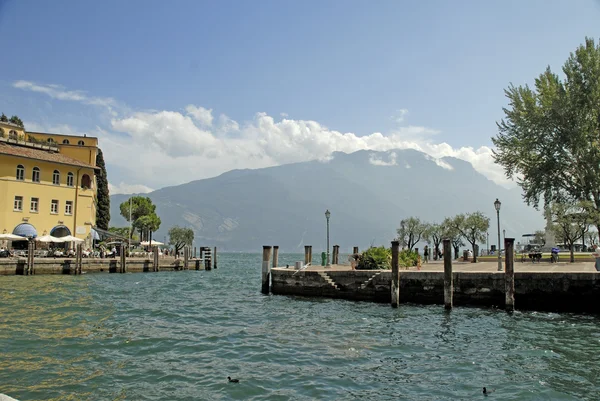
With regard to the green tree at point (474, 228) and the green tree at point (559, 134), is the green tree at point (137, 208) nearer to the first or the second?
the green tree at point (474, 228)

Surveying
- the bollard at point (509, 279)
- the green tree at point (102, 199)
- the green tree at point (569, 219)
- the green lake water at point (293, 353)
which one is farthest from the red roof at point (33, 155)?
the green tree at point (569, 219)

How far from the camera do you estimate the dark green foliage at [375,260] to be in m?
26.2

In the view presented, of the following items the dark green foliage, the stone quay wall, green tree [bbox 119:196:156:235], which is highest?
green tree [bbox 119:196:156:235]

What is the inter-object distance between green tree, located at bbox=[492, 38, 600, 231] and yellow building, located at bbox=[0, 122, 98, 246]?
43.5 m

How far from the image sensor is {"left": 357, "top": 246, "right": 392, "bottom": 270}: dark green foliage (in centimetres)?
2625

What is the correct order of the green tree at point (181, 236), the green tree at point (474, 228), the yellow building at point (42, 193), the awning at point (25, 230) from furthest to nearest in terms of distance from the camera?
the green tree at point (181, 236) → the green tree at point (474, 228) → the yellow building at point (42, 193) → the awning at point (25, 230)

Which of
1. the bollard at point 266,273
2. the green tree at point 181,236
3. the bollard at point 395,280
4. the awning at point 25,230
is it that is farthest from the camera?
the green tree at point 181,236

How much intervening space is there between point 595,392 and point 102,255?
4756 cm

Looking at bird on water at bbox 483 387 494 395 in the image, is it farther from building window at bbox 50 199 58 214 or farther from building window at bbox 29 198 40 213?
building window at bbox 50 199 58 214

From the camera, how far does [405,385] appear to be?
34.0ft

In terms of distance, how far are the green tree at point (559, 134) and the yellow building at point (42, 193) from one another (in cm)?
4346

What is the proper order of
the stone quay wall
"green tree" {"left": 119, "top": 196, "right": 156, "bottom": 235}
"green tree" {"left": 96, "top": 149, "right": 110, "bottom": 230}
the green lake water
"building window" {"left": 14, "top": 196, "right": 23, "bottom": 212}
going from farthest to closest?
1. "green tree" {"left": 119, "top": 196, "right": 156, "bottom": 235}
2. "green tree" {"left": 96, "top": 149, "right": 110, "bottom": 230}
3. "building window" {"left": 14, "top": 196, "right": 23, "bottom": 212}
4. the stone quay wall
5. the green lake water

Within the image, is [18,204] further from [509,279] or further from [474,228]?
[474,228]

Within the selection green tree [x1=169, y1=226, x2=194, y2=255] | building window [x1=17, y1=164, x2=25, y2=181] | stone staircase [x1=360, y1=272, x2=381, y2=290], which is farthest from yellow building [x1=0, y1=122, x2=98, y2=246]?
green tree [x1=169, y1=226, x2=194, y2=255]
